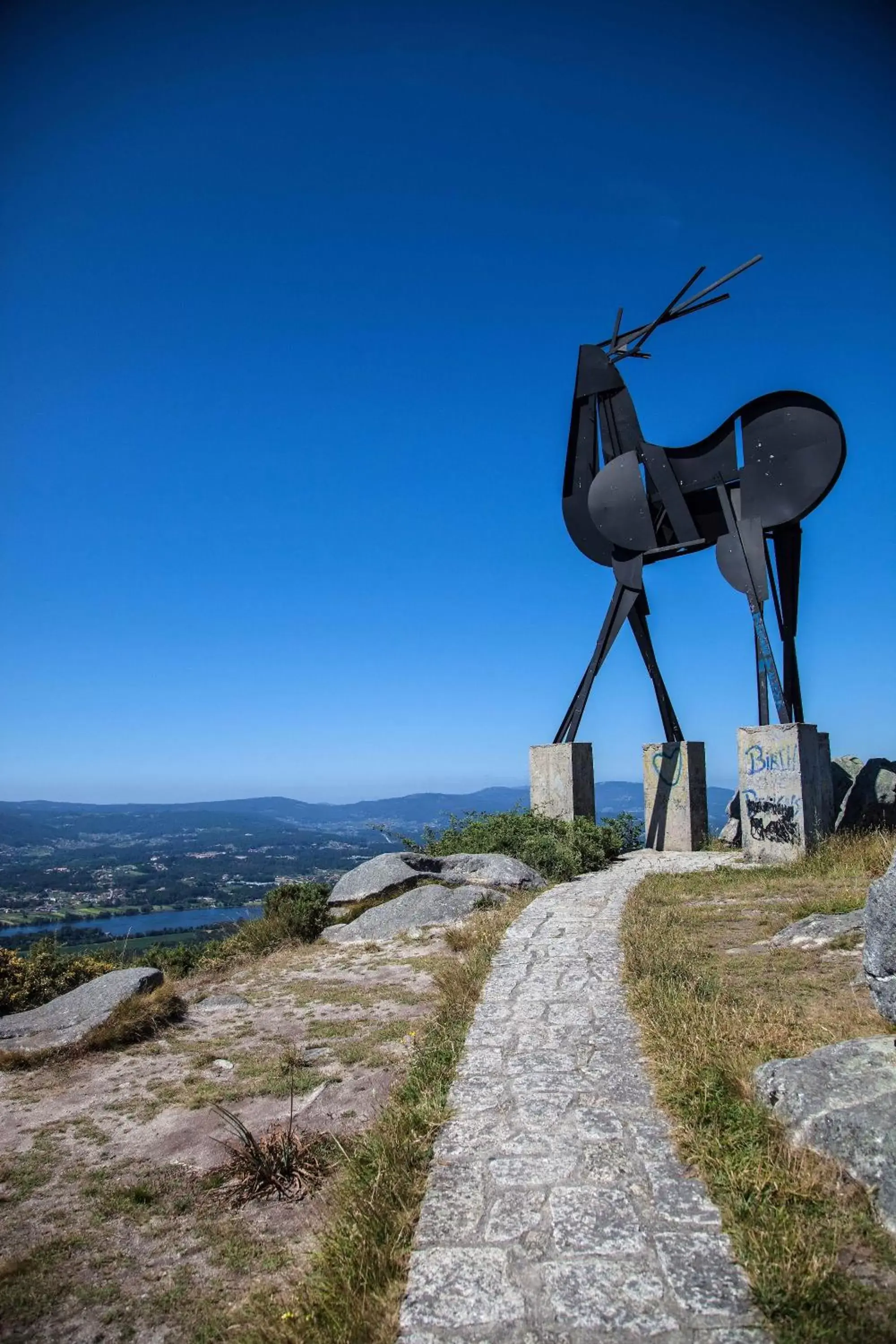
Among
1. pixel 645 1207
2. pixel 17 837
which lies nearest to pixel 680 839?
pixel 645 1207

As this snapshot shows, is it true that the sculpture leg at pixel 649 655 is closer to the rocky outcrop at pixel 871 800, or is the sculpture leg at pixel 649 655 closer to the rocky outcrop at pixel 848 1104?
the rocky outcrop at pixel 871 800

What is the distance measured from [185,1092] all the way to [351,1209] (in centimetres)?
292

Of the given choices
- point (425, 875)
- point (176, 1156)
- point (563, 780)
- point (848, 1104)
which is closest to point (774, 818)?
point (563, 780)

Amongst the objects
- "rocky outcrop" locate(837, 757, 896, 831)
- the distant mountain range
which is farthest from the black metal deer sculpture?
the distant mountain range

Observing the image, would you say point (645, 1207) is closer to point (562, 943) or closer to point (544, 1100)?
point (544, 1100)

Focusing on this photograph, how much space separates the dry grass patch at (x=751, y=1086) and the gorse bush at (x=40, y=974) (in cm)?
666

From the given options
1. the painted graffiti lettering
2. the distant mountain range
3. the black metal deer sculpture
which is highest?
the black metal deer sculpture

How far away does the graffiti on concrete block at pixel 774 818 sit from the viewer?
13375mm

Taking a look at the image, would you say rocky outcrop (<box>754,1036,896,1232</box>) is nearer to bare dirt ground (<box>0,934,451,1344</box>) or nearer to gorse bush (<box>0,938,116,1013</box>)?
bare dirt ground (<box>0,934,451,1344</box>)

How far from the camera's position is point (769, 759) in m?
13.7

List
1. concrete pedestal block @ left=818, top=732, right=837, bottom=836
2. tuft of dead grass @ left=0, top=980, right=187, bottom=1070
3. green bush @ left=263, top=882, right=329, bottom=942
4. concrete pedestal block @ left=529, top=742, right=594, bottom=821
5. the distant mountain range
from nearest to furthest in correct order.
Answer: tuft of dead grass @ left=0, top=980, right=187, bottom=1070 → green bush @ left=263, top=882, right=329, bottom=942 → concrete pedestal block @ left=818, top=732, right=837, bottom=836 → concrete pedestal block @ left=529, top=742, right=594, bottom=821 → the distant mountain range

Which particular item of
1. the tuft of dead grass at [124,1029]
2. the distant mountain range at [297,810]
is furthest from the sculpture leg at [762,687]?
the distant mountain range at [297,810]

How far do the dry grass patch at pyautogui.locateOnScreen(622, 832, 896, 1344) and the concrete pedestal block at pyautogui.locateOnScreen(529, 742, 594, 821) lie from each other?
6.64m

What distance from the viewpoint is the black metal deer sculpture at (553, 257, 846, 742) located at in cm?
1475
